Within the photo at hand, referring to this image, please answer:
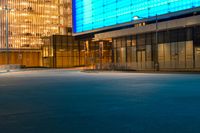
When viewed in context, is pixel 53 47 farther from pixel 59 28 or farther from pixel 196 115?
pixel 196 115

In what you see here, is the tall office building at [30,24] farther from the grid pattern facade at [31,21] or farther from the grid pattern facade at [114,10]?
the grid pattern facade at [114,10]

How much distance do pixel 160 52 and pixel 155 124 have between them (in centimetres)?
4512

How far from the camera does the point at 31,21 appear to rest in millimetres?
114812

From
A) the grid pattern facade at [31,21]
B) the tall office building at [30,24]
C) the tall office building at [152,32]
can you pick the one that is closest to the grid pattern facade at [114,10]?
the tall office building at [152,32]

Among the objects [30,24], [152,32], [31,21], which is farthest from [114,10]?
[31,21]

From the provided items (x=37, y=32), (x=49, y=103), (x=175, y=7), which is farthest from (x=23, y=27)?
(x=49, y=103)

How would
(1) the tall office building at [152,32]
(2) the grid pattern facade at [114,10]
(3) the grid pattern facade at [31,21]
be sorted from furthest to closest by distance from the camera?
1. (3) the grid pattern facade at [31,21]
2. (2) the grid pattern facade at [114,10]
3. (1) the tall office building at [152,32]

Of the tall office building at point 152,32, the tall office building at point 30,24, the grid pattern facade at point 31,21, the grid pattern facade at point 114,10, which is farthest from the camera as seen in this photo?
the grid pattern facade at point 31,21

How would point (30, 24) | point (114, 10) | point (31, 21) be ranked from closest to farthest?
point (114, 10) → point (30, 24) → point (31, 21)

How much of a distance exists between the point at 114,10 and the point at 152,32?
16439 mm

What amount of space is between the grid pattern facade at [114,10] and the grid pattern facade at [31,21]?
3210 centimetres

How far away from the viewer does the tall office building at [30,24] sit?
109 metres

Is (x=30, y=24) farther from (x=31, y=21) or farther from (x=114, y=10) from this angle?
(x=114, y=10)

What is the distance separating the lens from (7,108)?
1114 centimetres
